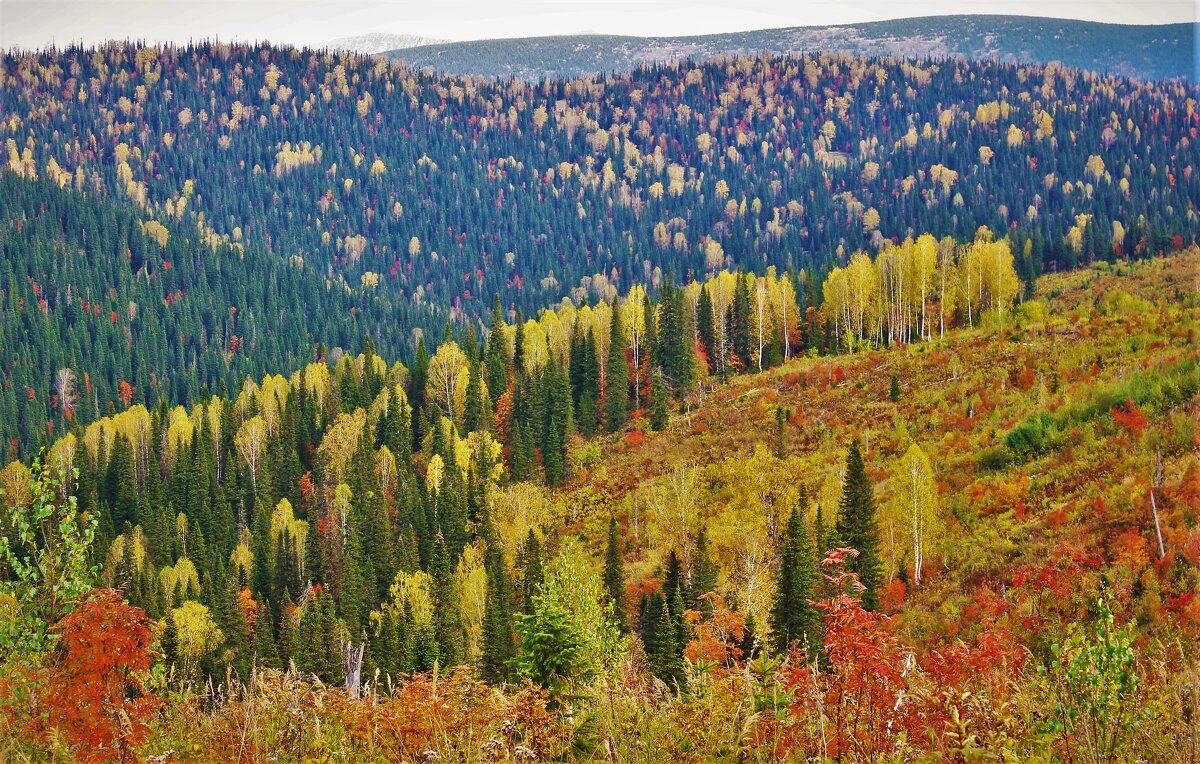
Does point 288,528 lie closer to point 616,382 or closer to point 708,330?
point 616,382

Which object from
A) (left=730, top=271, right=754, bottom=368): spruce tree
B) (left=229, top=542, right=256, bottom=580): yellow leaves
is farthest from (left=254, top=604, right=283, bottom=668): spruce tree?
(left=730, top=271, right=754, bottom=368): spruce tree

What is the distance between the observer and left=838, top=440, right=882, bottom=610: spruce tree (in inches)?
2025

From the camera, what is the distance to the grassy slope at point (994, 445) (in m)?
40.4

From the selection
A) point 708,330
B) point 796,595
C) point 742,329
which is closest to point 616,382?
point 708,330

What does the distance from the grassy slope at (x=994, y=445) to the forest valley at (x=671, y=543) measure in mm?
305

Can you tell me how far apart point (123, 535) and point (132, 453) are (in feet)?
73.9

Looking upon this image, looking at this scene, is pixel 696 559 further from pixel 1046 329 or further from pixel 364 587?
pixel 1046 329

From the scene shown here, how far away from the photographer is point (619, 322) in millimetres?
112438

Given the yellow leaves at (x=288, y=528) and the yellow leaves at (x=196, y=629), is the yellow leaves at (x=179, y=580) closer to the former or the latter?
the yellow leaves at (x=288, y=528)

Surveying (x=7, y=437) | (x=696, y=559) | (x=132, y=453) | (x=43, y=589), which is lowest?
(x=7, y=437)

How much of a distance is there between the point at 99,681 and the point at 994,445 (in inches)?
2376

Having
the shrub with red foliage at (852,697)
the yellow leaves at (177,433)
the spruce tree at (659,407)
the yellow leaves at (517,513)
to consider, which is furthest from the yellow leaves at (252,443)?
the shrub with red foliage at (852,697)

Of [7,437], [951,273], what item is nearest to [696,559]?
[951,273]

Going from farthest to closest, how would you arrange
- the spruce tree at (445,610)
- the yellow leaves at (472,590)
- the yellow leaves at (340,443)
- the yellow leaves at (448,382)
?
1. the yellow leaves at (448,382)
2. the yellow leaves at (340,443)
3. the yellow leaves at (472,590)
4. the spruce tree at (445,610)
